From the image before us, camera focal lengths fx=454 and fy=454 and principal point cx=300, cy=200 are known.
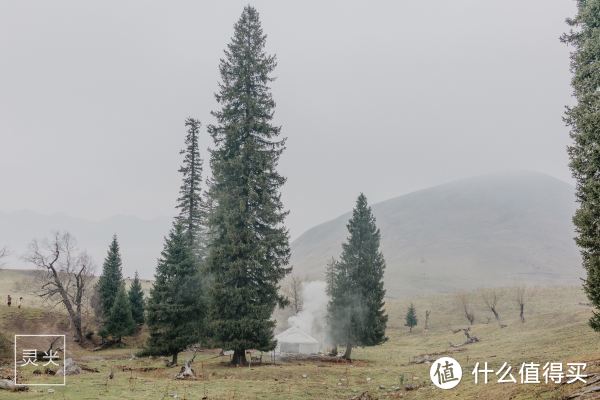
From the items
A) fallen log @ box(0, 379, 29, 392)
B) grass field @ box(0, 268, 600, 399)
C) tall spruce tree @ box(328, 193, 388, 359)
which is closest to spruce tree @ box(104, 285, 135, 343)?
grass field @ box(0, 268, 600, 399)

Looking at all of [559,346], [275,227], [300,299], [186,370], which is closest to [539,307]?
[300,299]

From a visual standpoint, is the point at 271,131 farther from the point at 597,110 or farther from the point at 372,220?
the point at 597,110

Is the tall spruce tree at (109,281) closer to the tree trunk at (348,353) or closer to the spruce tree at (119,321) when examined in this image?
the spruce tree at (119,321)

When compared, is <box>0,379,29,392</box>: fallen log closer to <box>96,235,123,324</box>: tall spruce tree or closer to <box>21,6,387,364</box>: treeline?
<box>21,6,387,364</box>: treeline

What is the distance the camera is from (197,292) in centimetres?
3862

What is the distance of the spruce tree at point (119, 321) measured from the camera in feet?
178

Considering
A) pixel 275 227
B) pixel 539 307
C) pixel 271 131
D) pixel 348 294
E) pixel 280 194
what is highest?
pixel 271 131

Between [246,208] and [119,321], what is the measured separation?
3131 cm

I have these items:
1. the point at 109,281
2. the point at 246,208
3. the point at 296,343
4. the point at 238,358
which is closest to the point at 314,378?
the point at 238,358

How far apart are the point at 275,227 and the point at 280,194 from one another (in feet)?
8.49

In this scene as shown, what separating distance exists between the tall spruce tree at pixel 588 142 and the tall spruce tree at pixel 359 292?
2751 centimetres

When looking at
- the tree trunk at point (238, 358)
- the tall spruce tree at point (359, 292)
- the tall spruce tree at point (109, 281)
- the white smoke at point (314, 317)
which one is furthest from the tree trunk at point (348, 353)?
the tall spruce tree at point (109, 281)

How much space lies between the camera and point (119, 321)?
2158 inches

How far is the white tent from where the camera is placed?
53.1 metres
